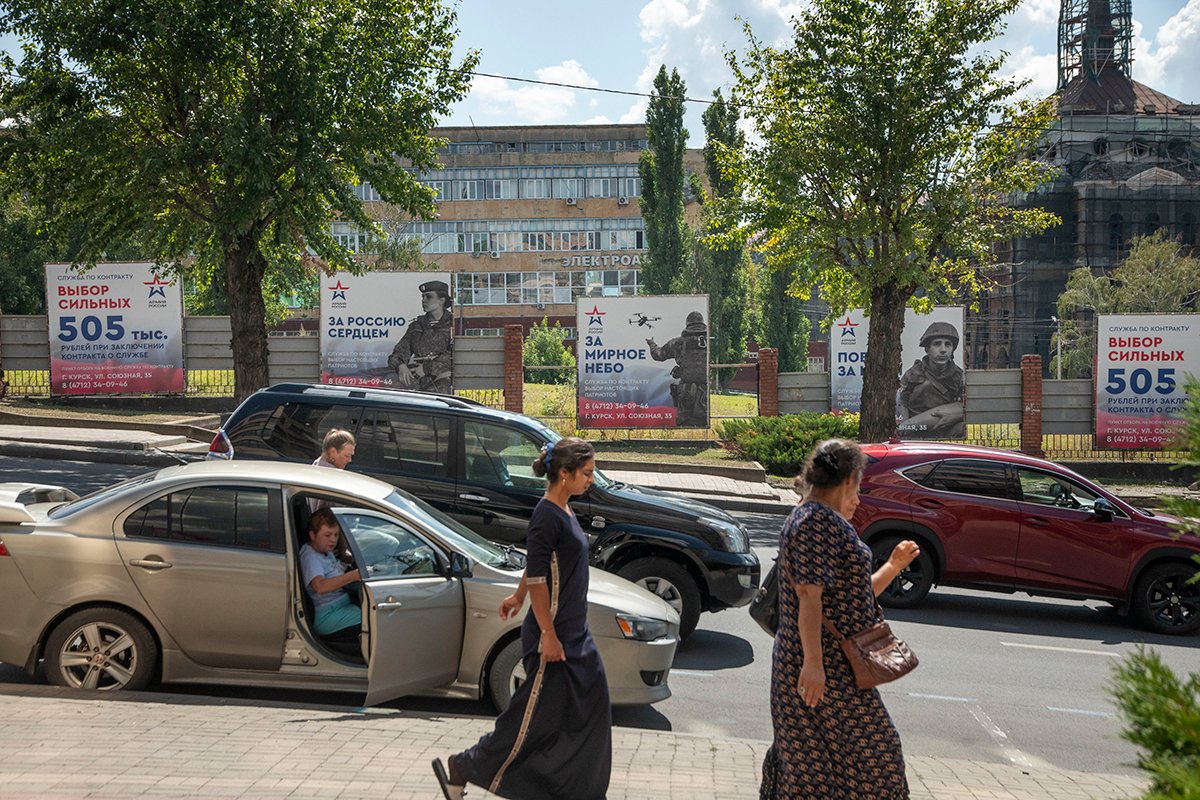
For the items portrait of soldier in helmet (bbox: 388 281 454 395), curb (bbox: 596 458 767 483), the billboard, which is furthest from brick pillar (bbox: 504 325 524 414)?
the billboard

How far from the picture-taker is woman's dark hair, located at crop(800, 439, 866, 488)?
14.2 feet

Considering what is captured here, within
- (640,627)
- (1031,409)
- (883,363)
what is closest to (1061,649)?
(640,627)

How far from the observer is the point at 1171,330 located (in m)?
25.3

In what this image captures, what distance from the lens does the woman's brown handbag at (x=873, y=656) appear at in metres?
4.16

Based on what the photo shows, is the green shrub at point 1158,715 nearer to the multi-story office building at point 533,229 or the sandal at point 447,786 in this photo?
the sandal at point 447,786

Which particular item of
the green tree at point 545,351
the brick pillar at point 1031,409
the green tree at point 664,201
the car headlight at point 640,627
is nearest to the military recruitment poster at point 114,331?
the green tree at point 545,351

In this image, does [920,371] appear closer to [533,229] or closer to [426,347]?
[426,347]

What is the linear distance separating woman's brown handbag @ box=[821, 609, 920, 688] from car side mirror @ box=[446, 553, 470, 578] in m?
2.83

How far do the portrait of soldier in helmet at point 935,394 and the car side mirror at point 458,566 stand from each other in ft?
70.1

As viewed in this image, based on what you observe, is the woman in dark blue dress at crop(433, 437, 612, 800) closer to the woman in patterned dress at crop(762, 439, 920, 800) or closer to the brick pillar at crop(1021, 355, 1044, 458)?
the woman in patterned dress at crop(762, 439, 920, 800)

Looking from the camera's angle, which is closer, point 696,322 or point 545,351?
point 696,322

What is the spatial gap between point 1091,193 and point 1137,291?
68.0 feet

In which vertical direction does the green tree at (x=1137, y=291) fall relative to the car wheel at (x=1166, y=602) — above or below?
above

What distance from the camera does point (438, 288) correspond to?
25.3m
